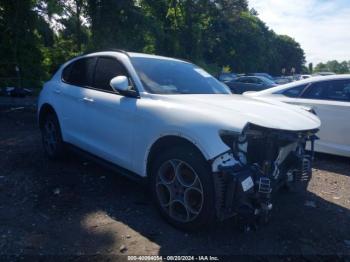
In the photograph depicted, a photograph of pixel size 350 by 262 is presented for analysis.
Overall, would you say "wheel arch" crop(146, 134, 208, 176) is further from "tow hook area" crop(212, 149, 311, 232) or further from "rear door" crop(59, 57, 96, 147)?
"rear door" crop(59, 57, 96, 147)

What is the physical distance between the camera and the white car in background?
5.87 m

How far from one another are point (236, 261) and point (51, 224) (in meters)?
1.93

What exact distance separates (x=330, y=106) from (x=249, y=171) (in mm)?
3696

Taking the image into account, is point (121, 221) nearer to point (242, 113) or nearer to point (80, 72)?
point (242, 113)

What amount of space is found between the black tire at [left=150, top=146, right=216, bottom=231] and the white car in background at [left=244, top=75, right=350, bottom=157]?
3.70 m

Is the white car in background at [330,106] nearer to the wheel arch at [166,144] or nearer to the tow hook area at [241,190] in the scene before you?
the tow hook area at [241,190]

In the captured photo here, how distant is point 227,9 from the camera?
123 feet

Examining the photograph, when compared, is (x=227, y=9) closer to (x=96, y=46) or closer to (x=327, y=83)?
(x=96, y=46)

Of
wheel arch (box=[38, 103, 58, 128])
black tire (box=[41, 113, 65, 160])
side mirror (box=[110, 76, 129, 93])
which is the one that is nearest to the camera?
side mirror (box=[110, 76, 129, 93])

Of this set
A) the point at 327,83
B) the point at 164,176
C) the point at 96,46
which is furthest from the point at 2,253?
the point at 96,46

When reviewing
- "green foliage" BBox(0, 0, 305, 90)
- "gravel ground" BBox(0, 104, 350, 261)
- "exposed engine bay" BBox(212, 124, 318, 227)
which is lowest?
"gravel ground" BBox(0, 104, 350, 261)

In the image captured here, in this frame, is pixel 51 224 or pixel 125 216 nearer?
pixel 51 224

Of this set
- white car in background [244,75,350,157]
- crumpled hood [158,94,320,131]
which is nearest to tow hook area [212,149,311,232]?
crumpled hood [158,94,320,131]

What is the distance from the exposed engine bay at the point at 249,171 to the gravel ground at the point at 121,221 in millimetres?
452
